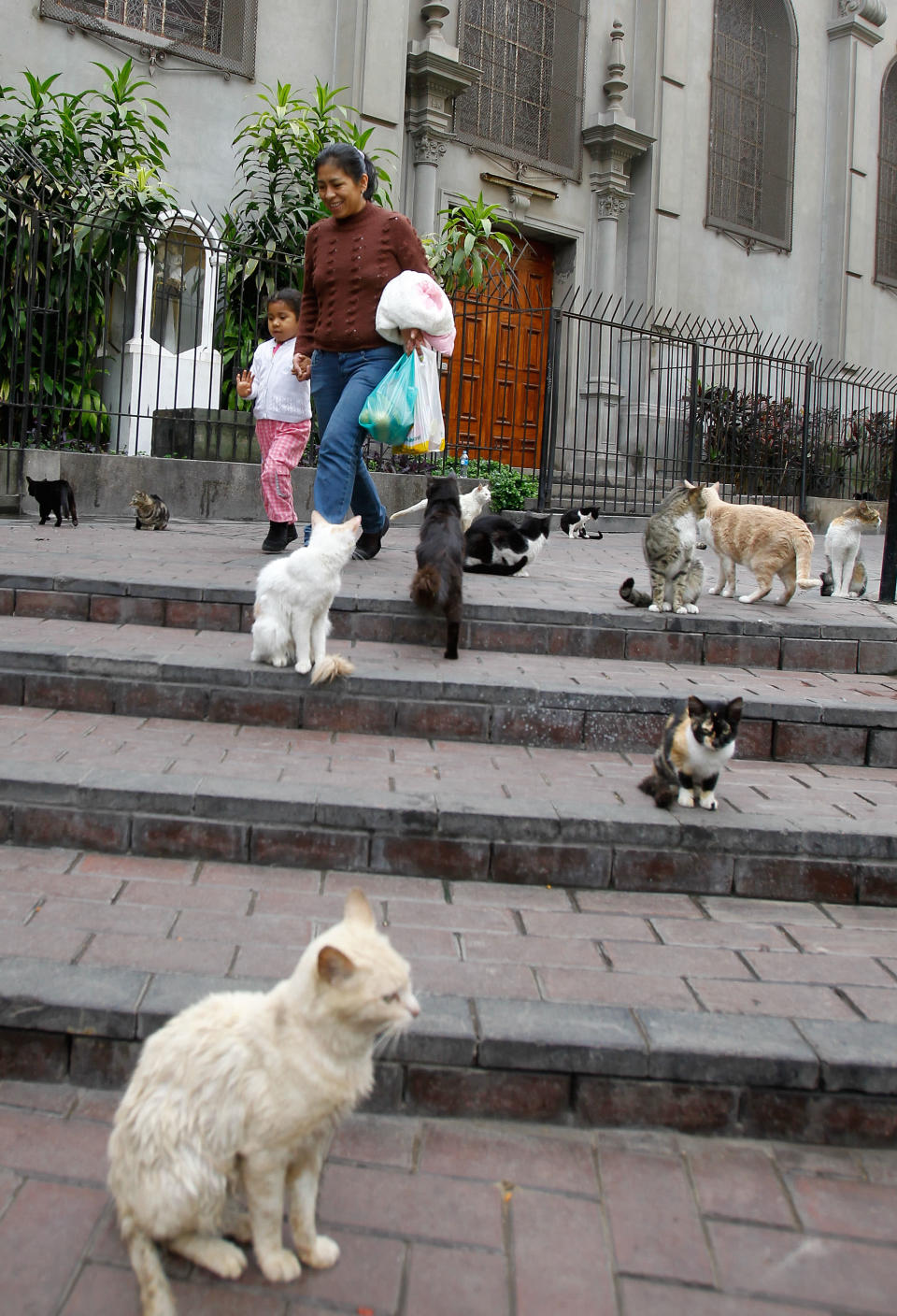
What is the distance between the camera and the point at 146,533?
8477 mm

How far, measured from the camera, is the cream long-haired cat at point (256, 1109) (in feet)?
6.24

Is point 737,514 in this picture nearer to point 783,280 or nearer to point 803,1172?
point 803,1172

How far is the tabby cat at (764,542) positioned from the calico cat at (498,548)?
4.35 feet

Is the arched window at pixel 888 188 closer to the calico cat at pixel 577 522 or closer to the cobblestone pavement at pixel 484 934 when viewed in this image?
the calico cat at pixel 577 522

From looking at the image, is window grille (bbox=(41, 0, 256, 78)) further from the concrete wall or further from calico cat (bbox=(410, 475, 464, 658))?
calico cat (bbox=(410, 475, 464, 658))

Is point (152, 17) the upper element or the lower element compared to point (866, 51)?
lower

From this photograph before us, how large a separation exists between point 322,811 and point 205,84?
39.6ft

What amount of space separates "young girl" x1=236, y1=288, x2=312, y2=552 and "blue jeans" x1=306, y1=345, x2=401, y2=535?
2.34 feet

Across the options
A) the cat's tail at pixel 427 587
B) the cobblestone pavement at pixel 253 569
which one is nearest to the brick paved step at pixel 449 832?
the cat's tail at pixel 427 587

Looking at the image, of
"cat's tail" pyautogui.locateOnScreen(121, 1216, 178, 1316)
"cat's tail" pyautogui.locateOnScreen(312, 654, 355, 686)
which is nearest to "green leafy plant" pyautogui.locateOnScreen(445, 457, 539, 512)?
"cat's tail" pyautogui.locateOnScreen(312, 654, 355, 686)

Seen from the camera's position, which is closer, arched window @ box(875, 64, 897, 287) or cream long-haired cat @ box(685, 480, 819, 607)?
cream long-haired cat @ box(685, 480, 819, 607)

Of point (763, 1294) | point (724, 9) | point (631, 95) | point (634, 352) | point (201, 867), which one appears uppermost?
point (724, 9)

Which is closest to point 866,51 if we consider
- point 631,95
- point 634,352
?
point 631,95

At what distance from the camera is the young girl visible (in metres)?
6.98
